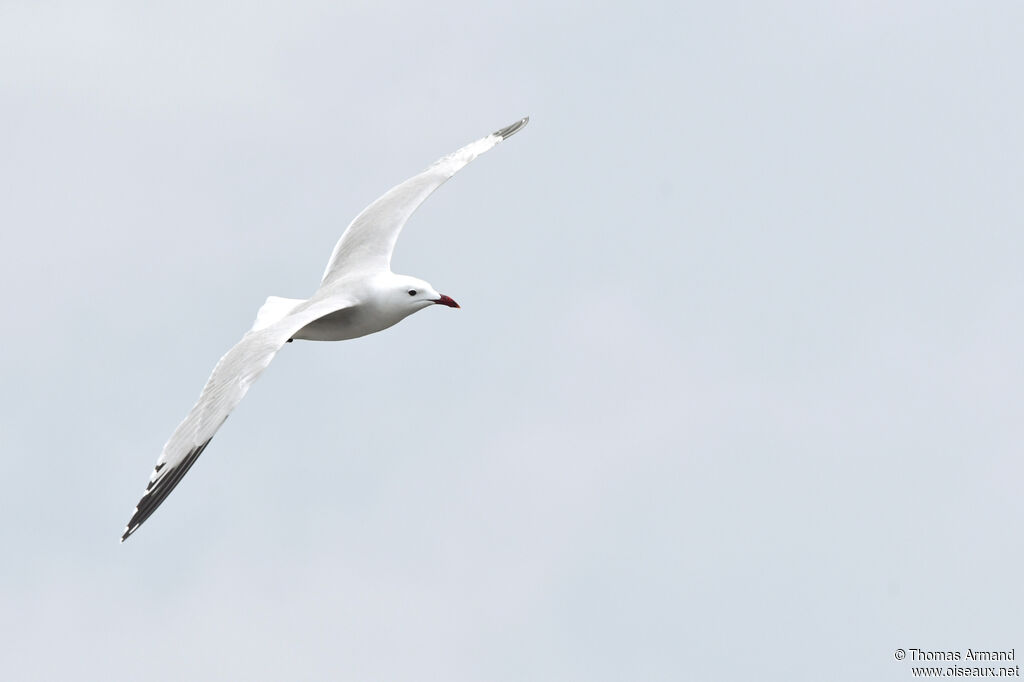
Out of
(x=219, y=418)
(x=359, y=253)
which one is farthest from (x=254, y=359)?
(x=359, y=253)

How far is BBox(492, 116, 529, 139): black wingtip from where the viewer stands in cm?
2452

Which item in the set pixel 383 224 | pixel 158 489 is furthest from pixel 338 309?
pixel 158 489

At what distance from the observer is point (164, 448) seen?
15.4 metres

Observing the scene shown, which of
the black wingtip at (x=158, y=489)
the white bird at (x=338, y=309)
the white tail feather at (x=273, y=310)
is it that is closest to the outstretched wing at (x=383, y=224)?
the white bird at (x=338, y=309)

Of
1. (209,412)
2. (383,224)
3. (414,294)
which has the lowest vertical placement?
(209,412)

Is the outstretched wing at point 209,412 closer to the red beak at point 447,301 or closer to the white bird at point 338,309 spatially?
the white bird at point 338,309

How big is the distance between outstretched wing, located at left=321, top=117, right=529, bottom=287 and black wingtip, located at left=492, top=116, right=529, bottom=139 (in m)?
1.44

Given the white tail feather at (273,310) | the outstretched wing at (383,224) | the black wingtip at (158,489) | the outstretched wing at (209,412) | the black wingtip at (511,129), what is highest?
the black wingtip at (511,129)

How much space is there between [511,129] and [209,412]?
10500 mm

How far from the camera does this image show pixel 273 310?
18.8m

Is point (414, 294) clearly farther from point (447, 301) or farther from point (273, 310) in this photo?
point (273, 310)

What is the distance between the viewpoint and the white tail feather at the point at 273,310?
18328 mm

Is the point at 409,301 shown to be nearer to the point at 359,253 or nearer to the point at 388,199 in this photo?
the point at 359,253

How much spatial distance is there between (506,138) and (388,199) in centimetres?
341
